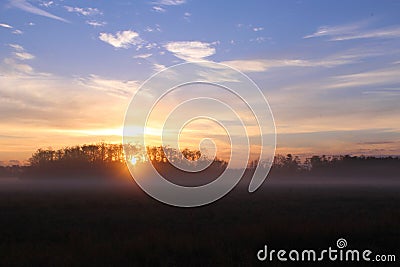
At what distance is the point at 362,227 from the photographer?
15508 mm

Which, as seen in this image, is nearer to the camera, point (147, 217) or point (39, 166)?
point (147, 217)

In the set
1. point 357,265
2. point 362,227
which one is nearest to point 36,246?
point 357,265

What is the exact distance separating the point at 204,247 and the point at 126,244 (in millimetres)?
2693

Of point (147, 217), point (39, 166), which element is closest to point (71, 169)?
point (39, 166)

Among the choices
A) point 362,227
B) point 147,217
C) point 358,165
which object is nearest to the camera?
point 362,227

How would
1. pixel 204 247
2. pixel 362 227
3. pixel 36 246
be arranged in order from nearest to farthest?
pixel 204 247
pixel 36 246
pixel 362 227

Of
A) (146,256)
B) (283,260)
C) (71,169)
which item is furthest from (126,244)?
(71,169)

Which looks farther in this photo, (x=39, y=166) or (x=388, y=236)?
(x=39, y=166)

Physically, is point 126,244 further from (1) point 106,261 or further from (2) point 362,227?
(2) point 362,227

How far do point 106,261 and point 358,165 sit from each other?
662 feet

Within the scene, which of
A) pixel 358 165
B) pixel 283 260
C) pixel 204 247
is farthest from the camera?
pixel 358 165

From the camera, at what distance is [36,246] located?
44.3ft

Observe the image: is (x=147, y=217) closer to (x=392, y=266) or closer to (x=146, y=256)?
(x=146, y=256)

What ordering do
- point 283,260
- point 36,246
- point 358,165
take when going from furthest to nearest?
point 358,165 < point 36,246 < point 283,260
